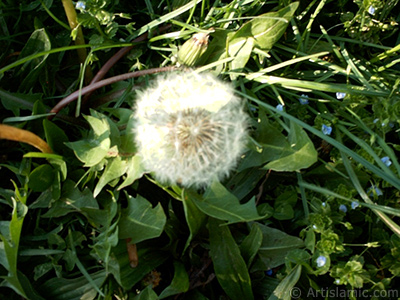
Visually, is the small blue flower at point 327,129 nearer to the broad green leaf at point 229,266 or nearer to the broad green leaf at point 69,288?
the broad green leaf at point 229,266

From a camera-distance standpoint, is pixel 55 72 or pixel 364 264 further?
pixel 55 72

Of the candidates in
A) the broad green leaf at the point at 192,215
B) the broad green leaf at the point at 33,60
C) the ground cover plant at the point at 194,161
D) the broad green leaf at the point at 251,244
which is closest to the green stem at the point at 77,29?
the ground cover plant at the point at 194,161

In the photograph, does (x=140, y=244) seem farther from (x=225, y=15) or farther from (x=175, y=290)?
(x=225, y=15)

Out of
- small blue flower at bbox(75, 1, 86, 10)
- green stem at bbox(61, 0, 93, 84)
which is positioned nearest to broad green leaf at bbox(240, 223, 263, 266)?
green stem at bbox(61, 0, 93, 84)

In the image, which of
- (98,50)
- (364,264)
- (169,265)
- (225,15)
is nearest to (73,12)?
(98,50)

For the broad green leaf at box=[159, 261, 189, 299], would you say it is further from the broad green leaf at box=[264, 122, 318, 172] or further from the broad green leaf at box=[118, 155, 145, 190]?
the broad green leaf at box=[264, 122, 318, 172]

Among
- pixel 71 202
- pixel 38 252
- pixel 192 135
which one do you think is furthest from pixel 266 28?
pixel 38 252
